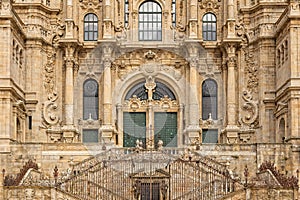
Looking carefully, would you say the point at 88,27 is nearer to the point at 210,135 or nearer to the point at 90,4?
the point at 90,4

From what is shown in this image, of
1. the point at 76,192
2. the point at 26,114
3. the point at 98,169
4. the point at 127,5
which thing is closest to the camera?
the point at 76,192

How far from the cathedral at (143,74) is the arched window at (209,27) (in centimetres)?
6

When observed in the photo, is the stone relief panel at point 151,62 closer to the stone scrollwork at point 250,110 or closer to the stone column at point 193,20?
the stone column at point 193,20

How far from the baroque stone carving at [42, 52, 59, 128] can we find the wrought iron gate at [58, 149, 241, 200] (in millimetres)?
8570

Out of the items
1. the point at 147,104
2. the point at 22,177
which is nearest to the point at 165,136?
the point at 147,104

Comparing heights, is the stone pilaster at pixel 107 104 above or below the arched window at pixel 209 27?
below

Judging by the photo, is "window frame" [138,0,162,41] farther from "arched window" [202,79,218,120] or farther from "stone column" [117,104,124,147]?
"stone column" [117,104,124,147]

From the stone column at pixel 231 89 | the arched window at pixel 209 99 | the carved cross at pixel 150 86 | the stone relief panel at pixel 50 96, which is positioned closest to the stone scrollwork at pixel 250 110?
the stone column at pixel 231 89

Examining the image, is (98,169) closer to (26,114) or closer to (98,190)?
(98,190)

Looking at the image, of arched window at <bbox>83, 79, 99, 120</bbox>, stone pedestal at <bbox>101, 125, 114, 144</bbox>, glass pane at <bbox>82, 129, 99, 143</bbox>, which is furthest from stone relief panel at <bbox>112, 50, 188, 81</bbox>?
glass pane at <bbox>82, 129, 99, 143</bbox>

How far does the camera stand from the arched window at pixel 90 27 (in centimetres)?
5038

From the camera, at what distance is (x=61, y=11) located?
164 feet

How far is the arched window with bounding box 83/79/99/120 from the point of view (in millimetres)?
49812

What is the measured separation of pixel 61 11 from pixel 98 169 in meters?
14.4
